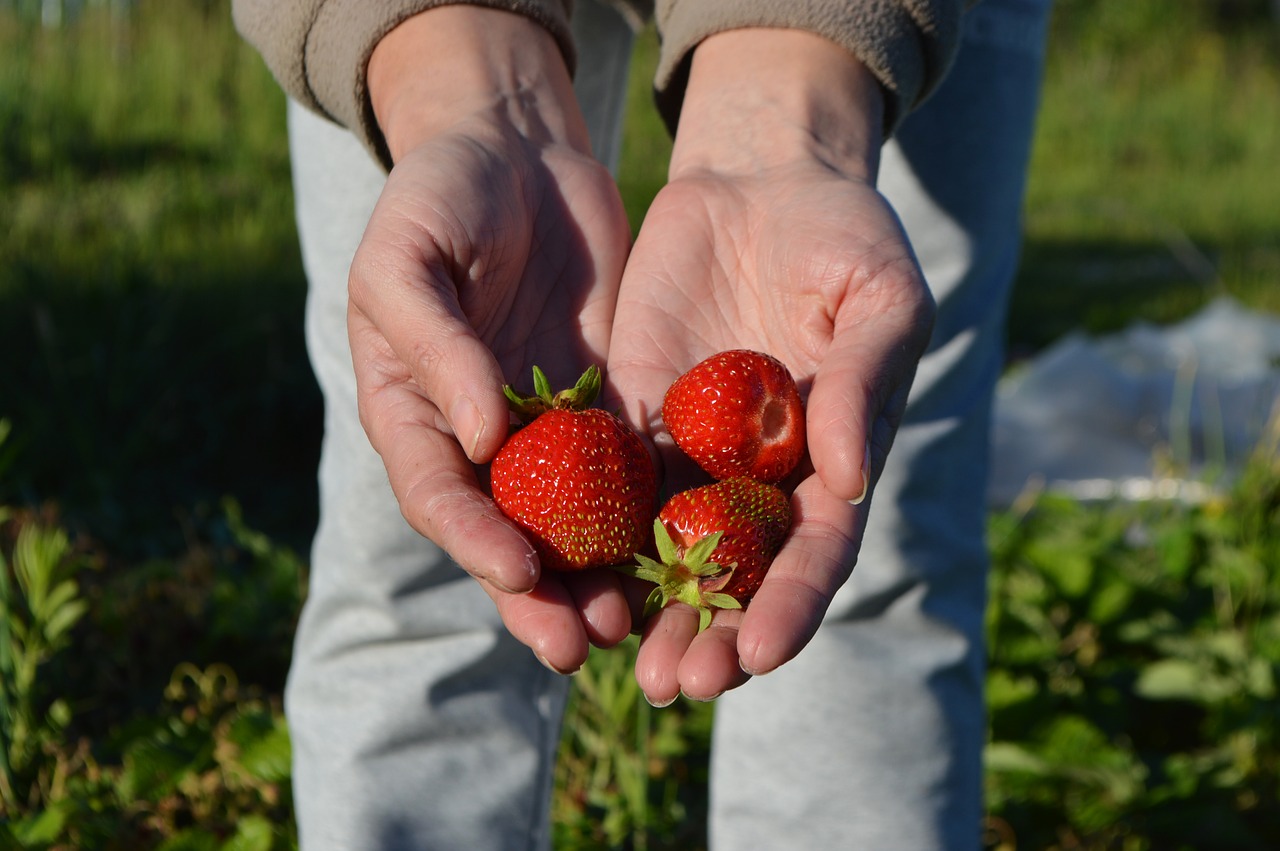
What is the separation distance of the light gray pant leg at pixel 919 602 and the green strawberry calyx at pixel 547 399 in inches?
19.6

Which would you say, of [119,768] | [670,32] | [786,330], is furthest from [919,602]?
[119,768]

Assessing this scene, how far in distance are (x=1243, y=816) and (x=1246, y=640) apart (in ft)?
1.38

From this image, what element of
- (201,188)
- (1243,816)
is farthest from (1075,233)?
(1243,816)

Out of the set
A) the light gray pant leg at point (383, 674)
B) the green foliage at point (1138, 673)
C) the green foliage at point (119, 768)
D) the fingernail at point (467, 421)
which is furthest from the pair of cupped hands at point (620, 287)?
the green foliage at point (1138, 673)

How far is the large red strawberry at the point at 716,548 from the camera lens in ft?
3.69

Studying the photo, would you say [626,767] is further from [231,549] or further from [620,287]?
[231,549]

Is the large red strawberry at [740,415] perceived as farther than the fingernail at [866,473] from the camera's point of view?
Yes

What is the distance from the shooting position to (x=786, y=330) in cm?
137

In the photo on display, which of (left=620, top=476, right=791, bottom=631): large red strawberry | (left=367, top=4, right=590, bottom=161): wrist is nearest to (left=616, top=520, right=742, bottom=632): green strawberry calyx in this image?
(left=620, top=476, right=791, bottom=631): large red strawberry

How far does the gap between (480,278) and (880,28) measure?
20.2 inches

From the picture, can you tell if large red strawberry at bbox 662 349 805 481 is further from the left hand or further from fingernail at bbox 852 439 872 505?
fingernail at bbox 852 439 872 505

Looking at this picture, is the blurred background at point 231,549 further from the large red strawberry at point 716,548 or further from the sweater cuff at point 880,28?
the sweater cuff at point 880,28

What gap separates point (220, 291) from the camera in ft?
11.9

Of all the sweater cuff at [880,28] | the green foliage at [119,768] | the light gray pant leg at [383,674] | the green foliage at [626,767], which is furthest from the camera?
the green foliage at [626,767]
